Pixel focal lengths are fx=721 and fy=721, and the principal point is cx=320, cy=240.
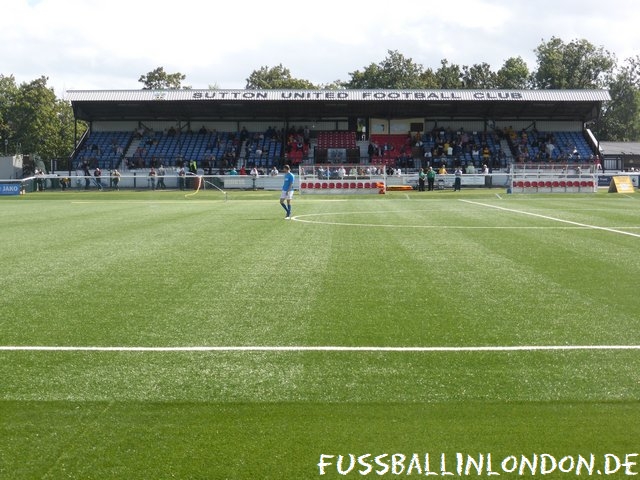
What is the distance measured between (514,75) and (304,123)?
4939 centimetres

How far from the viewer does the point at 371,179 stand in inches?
1807

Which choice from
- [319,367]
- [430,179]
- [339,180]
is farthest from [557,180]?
[319,367]

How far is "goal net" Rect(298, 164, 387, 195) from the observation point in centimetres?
4506

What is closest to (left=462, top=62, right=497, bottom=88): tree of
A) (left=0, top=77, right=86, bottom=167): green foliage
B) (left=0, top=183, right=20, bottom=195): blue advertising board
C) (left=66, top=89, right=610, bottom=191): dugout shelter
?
(left=66, top=89, right=610, bottom=191): dugout shelter

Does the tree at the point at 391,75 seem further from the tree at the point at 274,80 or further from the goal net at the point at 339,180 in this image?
the goal net at the point at 339,180

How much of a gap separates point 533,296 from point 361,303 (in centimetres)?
217

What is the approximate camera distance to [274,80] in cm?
10925

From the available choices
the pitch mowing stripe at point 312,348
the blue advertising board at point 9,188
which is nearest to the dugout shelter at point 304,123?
the blue advertising board at point 9,188

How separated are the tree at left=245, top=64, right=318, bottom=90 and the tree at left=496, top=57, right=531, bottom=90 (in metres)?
28.1

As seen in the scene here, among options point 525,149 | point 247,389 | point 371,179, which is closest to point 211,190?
point 371,179

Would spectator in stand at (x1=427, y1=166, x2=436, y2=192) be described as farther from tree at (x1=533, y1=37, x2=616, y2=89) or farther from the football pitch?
tree at (x1=533, y1=37, x2=616, y2=89)

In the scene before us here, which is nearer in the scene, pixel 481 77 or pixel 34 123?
pixel 34 123

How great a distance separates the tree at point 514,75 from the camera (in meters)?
106

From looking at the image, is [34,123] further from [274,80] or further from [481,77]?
[481,77]
